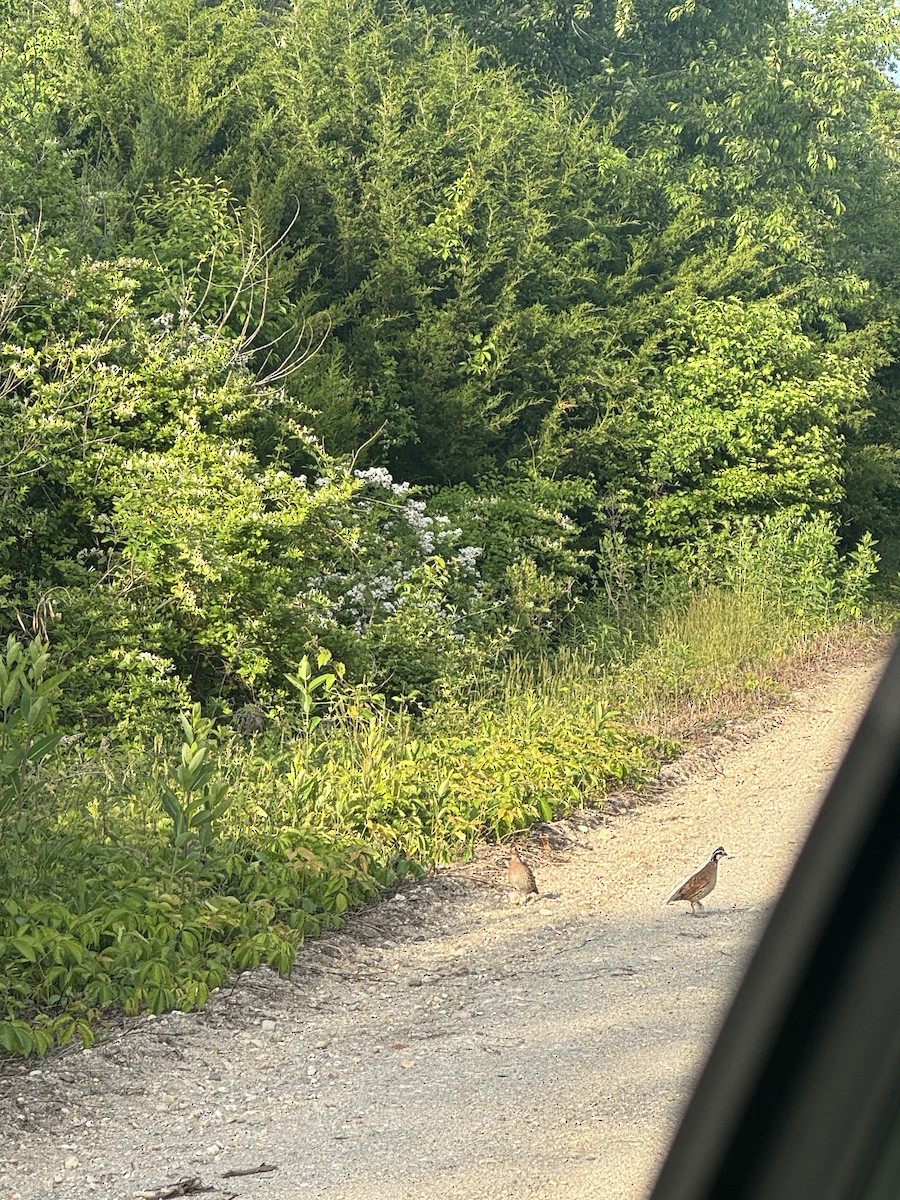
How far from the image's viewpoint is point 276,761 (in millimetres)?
7434

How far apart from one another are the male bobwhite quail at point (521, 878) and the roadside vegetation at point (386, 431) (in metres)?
0.52

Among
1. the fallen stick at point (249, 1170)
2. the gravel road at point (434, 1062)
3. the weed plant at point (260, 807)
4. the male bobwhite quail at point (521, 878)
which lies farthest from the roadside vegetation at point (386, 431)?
the fallen stick at point (249, 1170)

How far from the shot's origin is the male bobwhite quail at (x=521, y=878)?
6.38m

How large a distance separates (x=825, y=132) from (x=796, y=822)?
15825 millimetres

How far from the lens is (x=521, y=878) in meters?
6.39

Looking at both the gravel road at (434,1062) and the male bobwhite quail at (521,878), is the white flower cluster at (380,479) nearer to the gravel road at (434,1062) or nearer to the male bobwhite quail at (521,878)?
the gravel road at (434,1062)

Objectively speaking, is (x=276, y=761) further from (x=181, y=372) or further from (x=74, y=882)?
(x=181, y=372)

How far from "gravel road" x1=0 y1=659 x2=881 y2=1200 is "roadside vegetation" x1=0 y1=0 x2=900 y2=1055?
28 cm

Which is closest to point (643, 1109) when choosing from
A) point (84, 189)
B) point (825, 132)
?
point (84, 189)

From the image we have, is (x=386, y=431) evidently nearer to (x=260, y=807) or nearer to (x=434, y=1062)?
(x=260, y=807)

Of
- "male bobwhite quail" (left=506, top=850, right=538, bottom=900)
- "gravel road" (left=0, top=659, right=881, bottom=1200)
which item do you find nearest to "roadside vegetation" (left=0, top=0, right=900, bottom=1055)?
"gravel road" (left=0, top=659, right=881, bottom=1200)

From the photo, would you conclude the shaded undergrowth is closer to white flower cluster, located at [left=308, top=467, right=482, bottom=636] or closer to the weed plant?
the weed plant

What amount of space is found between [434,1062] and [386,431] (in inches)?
405

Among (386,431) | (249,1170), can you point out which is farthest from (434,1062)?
(386,431)
